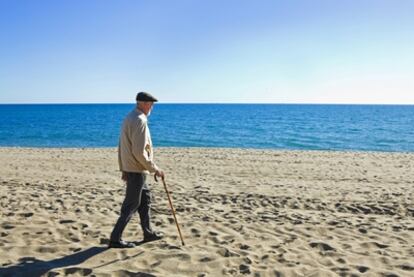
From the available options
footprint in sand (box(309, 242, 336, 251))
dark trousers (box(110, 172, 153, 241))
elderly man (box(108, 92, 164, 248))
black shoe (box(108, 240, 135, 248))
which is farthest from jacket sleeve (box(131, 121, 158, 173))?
footprint in sand (box(309, 242, 336, 251))

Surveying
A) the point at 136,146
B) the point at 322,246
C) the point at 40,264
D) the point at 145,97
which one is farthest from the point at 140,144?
the point at 322,246

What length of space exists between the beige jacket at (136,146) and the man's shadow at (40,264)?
124 cm

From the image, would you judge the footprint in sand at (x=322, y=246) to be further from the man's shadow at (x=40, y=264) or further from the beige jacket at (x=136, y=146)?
the man's shadow at (x=40, y=264)

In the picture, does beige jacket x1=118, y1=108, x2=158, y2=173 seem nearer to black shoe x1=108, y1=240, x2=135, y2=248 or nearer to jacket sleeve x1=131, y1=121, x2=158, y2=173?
jacket sleeve x1=131, y1=121, x2=158, y2=173

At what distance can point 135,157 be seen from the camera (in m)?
5.17

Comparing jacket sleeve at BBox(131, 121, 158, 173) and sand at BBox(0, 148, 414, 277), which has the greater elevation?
jacket sleeve at BBox(131, 121, 158, 173)

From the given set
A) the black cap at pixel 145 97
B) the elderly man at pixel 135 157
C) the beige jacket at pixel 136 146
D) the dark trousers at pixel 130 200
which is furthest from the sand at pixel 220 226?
the black cap at pixel 145 97

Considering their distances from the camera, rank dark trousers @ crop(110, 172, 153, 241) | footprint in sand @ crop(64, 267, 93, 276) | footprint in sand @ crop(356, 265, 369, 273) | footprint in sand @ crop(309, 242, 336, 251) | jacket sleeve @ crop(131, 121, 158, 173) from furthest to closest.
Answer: footprint in sand @ crop(309, 242, 336, 251), dark trousers @ crop(110, 172, 153, 241), jacket sleeve @ crop(131, 121, 158, 173), footprint in sand @ crop(356, 265, 369, 273), footprint in sand @ crop(64, 267, 93, 276)

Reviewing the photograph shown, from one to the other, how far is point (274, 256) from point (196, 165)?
437 inches

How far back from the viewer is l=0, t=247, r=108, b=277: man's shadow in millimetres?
4684

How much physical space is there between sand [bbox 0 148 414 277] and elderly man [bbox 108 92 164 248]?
51 cm

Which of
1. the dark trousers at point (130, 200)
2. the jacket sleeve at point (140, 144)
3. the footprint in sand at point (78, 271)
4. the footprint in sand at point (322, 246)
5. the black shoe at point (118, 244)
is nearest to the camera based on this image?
the footprint in sand at point (78, 271)

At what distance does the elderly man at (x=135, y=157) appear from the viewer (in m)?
5.12

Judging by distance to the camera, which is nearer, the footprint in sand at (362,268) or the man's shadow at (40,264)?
the man's shadow at (40,264)
